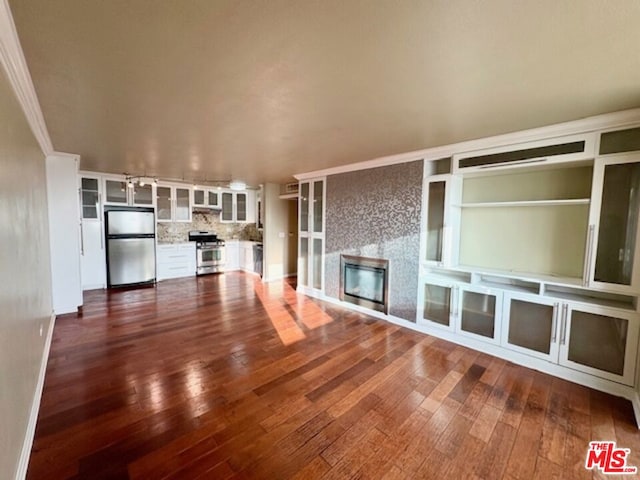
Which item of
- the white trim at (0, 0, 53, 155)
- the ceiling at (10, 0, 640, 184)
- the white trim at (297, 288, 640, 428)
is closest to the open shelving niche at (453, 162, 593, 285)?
the ceiling at (10, 0, 640, 184)

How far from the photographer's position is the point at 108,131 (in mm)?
2877

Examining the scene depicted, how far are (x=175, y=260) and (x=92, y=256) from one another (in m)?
1.57

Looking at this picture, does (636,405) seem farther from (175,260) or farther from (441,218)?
(175,260)

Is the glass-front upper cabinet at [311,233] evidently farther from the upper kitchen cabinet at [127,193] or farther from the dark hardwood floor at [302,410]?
the upper kitchen cabinet at [127,193]

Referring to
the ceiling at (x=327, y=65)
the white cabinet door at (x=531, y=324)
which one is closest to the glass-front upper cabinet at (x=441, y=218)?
the ceiling at (x=327, y=65)

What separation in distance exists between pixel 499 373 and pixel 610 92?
248 centimetres

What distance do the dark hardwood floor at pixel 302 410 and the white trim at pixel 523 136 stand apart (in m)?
2.31

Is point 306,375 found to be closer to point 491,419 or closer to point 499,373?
point 491,419

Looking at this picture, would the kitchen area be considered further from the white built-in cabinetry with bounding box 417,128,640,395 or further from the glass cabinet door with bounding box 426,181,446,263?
the white built-in cabinetry with bounding box 417,128,640,395

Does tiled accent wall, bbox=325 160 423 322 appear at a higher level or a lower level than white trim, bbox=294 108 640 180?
lower

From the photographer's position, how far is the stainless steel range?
22.6 ft

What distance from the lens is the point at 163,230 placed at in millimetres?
6746

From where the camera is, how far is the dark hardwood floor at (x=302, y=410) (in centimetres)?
164

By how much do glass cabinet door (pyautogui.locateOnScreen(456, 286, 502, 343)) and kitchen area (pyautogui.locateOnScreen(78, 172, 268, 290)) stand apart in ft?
15.6
